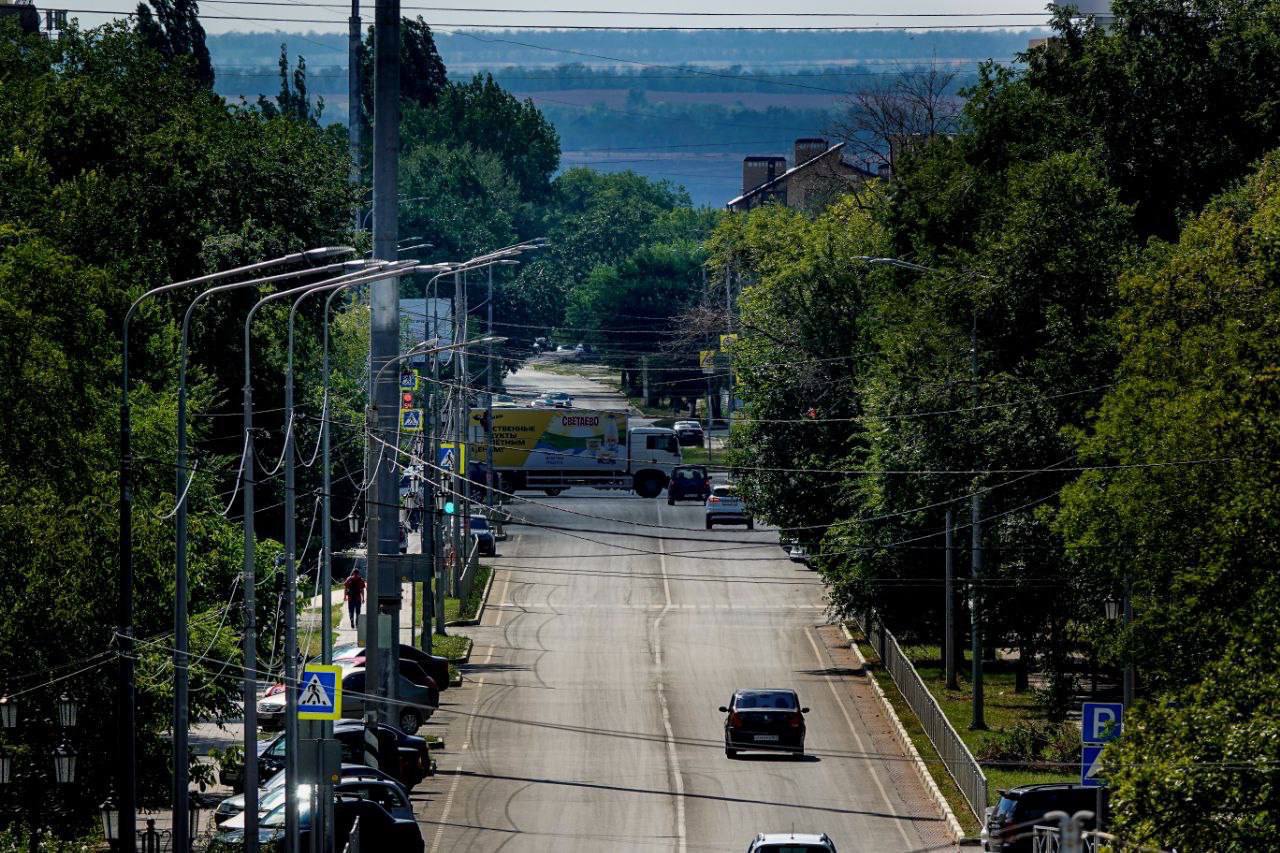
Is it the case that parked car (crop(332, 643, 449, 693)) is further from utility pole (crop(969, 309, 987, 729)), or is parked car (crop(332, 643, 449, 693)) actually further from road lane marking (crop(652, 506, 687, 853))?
utility pole (crop(969, 309, 987, 729))

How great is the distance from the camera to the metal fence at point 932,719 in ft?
125

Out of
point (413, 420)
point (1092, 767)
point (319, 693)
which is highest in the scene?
point (413, 420)

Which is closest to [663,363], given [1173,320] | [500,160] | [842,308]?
[500,160]

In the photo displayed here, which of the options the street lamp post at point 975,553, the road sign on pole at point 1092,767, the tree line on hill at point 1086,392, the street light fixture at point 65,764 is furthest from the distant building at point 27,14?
the road sign on pole at point 1092,767

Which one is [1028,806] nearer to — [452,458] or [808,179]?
[452,458]

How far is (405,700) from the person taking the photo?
157 ft

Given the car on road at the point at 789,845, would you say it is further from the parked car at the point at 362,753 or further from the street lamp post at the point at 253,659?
the parked car at the point at 362,753

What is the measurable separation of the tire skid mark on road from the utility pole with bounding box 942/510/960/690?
6771mm

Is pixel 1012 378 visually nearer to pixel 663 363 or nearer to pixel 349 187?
pixel 349 187

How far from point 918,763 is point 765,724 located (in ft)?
10.5

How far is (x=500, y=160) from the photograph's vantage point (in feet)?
589

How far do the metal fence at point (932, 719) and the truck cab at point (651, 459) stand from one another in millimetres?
31050

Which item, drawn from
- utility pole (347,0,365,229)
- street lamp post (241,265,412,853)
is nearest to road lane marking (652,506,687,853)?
street lamp post (241,265,412,853)

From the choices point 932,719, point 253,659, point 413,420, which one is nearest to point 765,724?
point 932,719
